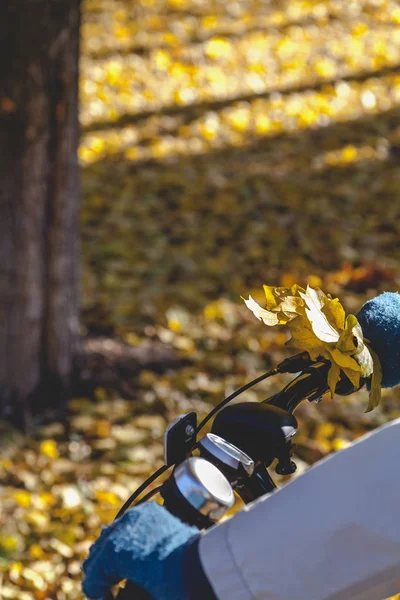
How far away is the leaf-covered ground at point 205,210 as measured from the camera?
3.64 metres

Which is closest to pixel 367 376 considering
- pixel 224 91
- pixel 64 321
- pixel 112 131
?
pixel 64 321

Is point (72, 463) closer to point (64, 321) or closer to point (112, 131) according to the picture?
point (64, 321)

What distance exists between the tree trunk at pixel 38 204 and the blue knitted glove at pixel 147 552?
266cm

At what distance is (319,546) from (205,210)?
469cm

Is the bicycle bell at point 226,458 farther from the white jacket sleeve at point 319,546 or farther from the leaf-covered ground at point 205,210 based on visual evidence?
the leaf-covered ground at point 205,210

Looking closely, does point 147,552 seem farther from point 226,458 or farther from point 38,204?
point 38,204

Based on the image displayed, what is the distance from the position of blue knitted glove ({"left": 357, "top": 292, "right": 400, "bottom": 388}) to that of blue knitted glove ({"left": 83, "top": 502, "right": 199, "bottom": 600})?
Result: 0.53 metres

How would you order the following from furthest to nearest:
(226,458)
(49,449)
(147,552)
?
1. (49,449)
2. (226,458)
3. (147,552)

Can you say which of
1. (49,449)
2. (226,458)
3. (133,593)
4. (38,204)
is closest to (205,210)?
(38,204)

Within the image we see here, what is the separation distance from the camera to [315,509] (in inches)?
49.4

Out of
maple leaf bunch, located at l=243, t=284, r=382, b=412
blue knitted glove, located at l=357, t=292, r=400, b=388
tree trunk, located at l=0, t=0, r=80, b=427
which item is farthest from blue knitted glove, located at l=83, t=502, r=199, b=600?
tree trunk, located at l=0, t=0, r=80, b=427

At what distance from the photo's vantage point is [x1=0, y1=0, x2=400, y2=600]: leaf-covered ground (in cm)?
364

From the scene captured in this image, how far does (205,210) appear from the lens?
5.82m

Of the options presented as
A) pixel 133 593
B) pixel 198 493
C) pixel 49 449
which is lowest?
pixel 49 449
